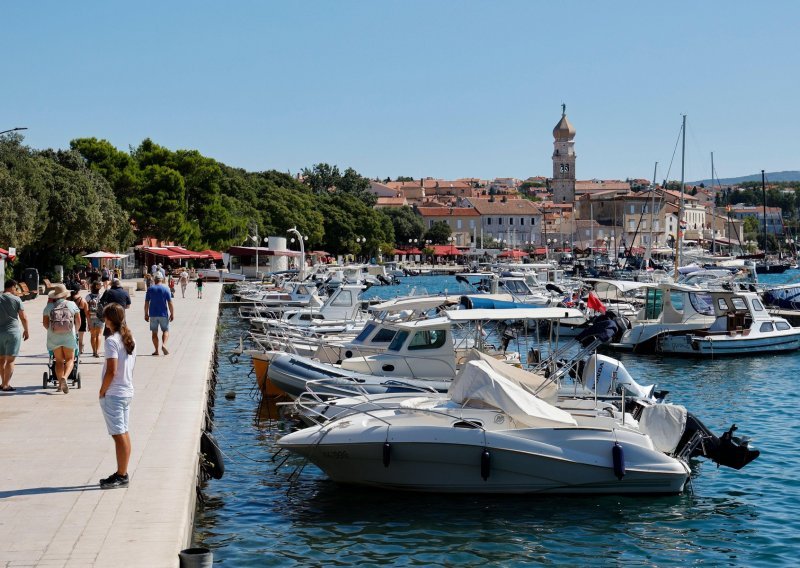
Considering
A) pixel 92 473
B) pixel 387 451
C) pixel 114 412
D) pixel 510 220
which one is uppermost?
pixel 510 220

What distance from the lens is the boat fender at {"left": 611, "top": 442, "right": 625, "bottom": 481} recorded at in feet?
47.0

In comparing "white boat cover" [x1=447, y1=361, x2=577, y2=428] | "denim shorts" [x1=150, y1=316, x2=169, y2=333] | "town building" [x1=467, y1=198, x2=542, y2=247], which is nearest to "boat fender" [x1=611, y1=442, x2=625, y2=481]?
"white boat cover" [x1=447, y1=361, x2=577, y2=428]

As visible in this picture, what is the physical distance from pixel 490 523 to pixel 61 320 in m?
8.13

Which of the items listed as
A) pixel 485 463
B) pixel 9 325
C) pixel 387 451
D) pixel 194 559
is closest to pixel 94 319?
pixel 9 325

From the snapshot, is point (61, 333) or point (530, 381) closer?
point (530, 381)

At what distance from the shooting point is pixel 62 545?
9336 mm

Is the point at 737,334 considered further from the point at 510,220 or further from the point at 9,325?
the point at 510,220

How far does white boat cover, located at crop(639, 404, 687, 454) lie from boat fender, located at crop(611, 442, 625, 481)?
1258 mm

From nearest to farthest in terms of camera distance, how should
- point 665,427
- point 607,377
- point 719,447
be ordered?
point 665,427 → point 719,447 → point 607,377

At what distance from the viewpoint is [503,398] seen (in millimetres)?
14578

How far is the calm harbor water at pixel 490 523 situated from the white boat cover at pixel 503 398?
45.9 inches

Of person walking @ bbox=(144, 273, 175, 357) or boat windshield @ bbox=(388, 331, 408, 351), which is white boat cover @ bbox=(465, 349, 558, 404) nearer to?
boat windshield @ bbox=(388, 331, 408, 351)

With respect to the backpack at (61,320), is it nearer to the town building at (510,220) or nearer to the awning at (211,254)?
the awning at (211,254)

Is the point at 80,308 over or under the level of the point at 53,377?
over
